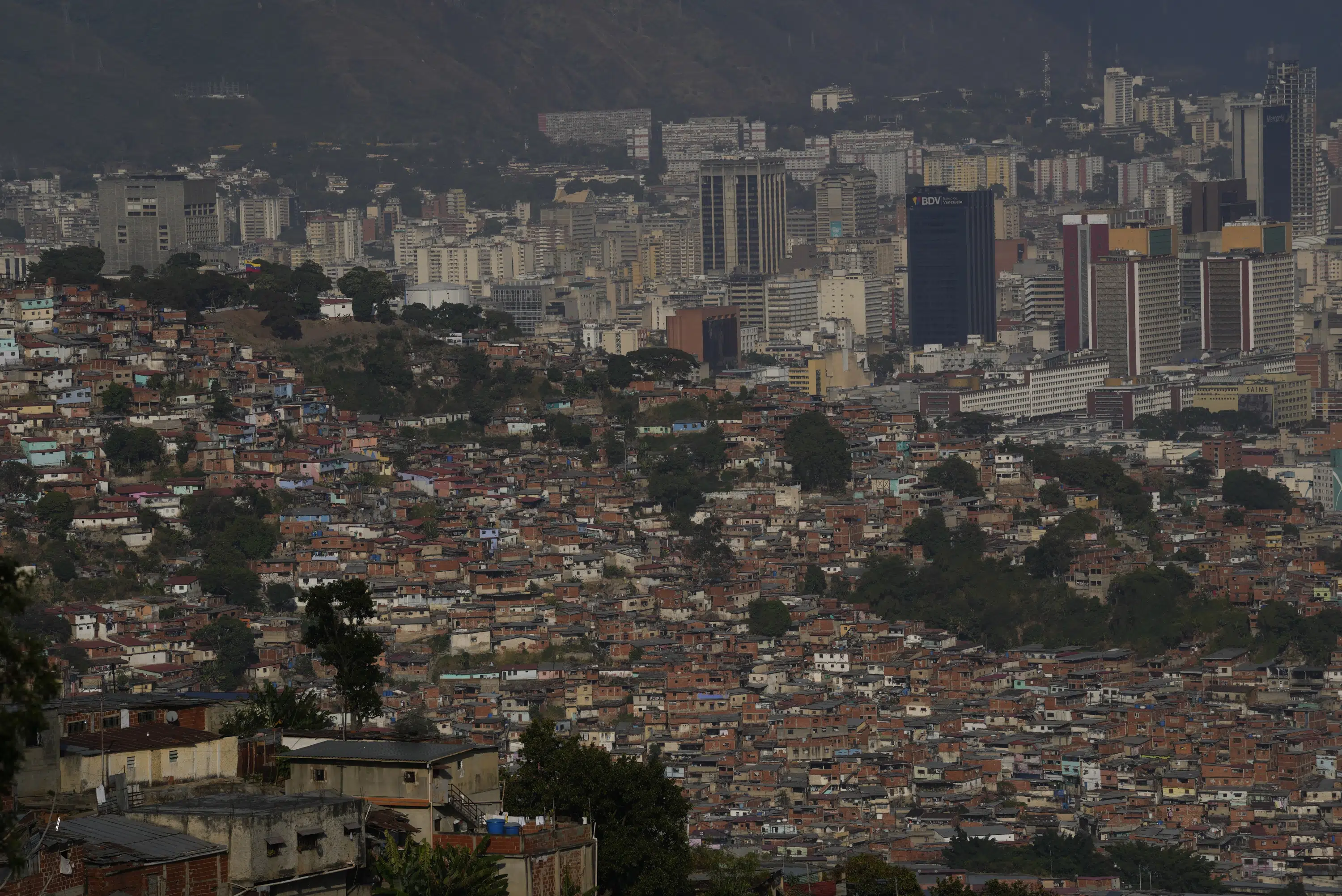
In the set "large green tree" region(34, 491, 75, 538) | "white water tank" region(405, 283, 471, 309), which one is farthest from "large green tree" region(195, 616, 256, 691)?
"white water tank" region(405, 283, 471, 309)

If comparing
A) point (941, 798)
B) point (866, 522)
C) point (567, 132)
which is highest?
A: point (567, 132)

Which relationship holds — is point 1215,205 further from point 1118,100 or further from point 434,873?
point 434,873

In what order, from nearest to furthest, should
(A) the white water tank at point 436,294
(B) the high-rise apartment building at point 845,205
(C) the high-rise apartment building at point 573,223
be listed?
1. (A) the white water tank at point 436,294
2. (C) the high-rise apartment building at point 573,223
3. (B) the high-rise apartment building at point 845,205

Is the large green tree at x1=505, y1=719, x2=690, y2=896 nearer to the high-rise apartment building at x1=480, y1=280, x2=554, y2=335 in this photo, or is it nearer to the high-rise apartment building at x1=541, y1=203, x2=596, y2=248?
the high-rise apartment building at x1=480, y1=280, x2=554, y2=335

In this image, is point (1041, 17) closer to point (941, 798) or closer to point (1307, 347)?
point (1307, 347)

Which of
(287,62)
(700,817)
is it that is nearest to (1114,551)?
(700,817)

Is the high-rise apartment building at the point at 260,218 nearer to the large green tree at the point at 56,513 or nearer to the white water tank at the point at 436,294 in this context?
the white water tank at the point at 436,294

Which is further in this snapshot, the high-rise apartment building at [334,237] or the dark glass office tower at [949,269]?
the high-rise apartment building at [334,237]

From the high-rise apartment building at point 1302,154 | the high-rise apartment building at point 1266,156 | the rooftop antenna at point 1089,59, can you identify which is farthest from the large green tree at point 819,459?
the rooftop antenna at point 1089,59
